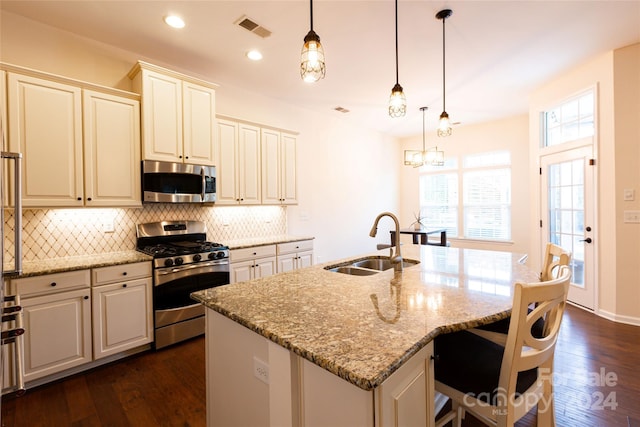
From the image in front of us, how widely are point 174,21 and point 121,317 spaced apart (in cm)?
260

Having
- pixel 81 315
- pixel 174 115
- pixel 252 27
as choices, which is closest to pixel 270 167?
pixel 174 115

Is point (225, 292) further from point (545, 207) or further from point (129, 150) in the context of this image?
point (545, 207)

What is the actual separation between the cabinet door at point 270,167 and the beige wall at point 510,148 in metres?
4.13

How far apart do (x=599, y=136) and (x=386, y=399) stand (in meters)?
4.29

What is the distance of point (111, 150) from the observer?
267 cm

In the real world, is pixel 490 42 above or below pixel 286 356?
above

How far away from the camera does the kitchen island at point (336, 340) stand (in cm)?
92

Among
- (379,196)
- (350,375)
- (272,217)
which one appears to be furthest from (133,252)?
(379,196)

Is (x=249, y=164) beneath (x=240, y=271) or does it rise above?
above

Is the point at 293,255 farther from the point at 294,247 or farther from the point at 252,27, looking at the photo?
the point at 252,27

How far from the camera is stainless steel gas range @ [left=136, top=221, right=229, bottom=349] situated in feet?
8.94

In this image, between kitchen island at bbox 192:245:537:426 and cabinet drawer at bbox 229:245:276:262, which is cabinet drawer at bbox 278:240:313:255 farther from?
kitchen island at bbox 192:245:537:426

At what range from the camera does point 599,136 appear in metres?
3.48

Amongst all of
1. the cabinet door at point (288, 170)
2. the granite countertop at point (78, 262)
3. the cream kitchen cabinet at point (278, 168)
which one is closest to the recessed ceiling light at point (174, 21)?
the cream kitchen cabinet at point (278, 168)
